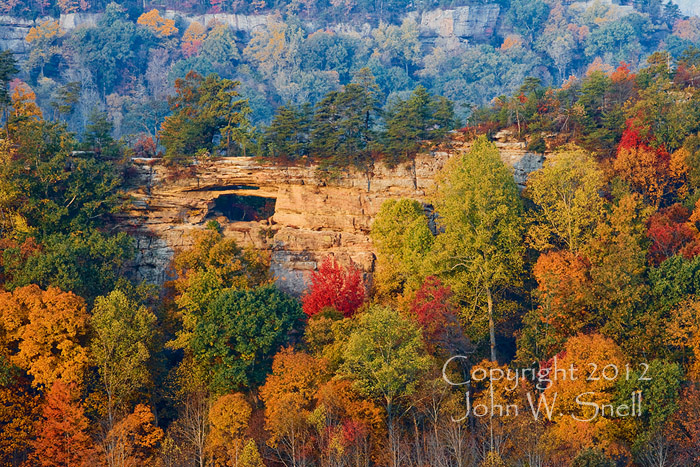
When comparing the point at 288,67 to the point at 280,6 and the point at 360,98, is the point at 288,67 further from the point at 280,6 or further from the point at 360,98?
the point at 360,98

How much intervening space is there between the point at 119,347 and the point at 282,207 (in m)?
13.0

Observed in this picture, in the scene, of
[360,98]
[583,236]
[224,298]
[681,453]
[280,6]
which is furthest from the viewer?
[280,6]

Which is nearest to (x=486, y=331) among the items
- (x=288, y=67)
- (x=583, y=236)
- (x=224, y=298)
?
(x=583, y=236)

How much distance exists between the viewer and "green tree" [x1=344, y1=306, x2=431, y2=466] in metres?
29.6

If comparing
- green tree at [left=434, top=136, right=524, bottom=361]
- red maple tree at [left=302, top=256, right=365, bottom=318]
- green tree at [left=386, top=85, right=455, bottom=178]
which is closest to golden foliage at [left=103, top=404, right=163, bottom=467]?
red maple tree at [left=302, top=256, right=365, bottom=318]

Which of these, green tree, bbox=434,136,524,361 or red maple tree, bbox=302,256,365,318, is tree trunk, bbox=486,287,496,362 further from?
red maple tree, bbox=302,256,365,318

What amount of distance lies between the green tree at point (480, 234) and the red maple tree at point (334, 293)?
4.17 m

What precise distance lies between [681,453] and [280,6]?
90.4 meters

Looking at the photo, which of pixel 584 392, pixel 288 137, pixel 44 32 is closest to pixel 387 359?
pixel 584 392

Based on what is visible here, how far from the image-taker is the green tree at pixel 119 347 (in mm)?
31547

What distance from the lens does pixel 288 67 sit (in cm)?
9650

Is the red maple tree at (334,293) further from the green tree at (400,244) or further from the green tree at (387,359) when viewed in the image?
the green tree at (387,359)

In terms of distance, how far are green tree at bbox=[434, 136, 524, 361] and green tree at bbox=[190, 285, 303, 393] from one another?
7.49 m

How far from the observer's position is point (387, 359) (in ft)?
98.2
